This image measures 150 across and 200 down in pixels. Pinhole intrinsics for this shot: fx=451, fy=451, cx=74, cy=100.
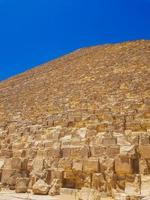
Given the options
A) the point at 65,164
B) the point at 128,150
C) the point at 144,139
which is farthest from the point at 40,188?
the point at 144,139

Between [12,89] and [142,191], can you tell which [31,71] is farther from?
[142,191]

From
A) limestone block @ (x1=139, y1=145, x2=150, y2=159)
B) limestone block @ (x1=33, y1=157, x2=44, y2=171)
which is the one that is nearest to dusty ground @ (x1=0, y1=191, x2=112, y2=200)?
limestone block @ (x1=33, y1=157, x2=44, y2=171)

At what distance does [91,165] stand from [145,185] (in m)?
1.47

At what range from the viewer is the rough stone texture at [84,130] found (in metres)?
9.27

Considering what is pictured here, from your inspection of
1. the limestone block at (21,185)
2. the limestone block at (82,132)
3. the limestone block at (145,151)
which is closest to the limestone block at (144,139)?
the limestone block at (145,151)

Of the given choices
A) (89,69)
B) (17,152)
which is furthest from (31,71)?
(17,152)

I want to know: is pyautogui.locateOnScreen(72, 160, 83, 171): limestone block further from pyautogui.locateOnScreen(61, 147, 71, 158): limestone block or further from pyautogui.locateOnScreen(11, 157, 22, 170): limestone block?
pyautogui.locateOnScreen(11, 157, 22, 170): limestone block

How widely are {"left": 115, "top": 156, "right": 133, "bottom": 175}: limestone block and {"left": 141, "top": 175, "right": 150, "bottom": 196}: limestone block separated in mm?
360

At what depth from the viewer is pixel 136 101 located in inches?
599

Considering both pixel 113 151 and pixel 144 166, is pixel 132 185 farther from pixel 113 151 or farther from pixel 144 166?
pixel 113 151

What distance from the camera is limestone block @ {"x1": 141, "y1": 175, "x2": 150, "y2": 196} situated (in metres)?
8.00

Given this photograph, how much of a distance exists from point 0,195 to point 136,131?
166 inches

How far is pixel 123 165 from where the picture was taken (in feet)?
30.2

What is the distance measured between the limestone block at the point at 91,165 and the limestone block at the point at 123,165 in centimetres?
43
